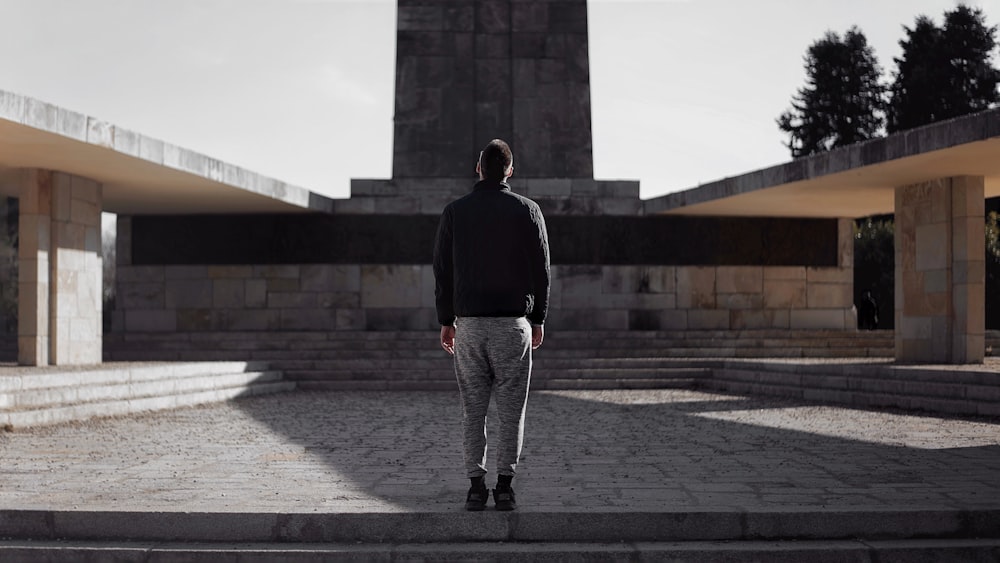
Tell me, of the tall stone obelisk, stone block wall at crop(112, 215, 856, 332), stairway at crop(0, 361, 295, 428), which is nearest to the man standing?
stairway at crop(0, 361, 295, 428)

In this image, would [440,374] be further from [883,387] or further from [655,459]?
[655,459]

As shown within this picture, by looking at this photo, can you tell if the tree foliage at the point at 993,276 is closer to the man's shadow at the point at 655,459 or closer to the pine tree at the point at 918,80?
the pine tree at the point at 918,80

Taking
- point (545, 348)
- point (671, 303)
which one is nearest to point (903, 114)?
point (671, 303)

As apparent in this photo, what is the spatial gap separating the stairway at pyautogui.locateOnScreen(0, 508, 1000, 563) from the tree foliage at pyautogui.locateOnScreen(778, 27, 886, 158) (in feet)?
128

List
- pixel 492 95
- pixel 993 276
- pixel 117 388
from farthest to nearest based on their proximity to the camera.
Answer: pixel 993 276 < pixel 492 95 < pixel 117 388

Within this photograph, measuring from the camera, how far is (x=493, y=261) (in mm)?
5250

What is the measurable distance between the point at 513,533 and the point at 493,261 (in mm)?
1301

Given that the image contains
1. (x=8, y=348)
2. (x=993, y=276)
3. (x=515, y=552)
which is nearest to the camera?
(x=515, y=552)

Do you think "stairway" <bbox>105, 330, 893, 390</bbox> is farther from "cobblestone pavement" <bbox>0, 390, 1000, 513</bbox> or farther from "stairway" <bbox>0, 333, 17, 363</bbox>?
"cobblestone pavement" <bbox>0, 390, 1000, 513</bbox>

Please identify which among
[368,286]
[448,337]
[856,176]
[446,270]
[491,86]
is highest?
Result: [491,86]

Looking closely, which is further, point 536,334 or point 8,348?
point 8,348

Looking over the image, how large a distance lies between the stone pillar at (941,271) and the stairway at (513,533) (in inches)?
433

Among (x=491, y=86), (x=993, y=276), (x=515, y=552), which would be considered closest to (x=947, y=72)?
(x=993, y=276)

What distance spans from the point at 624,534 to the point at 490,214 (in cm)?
167
